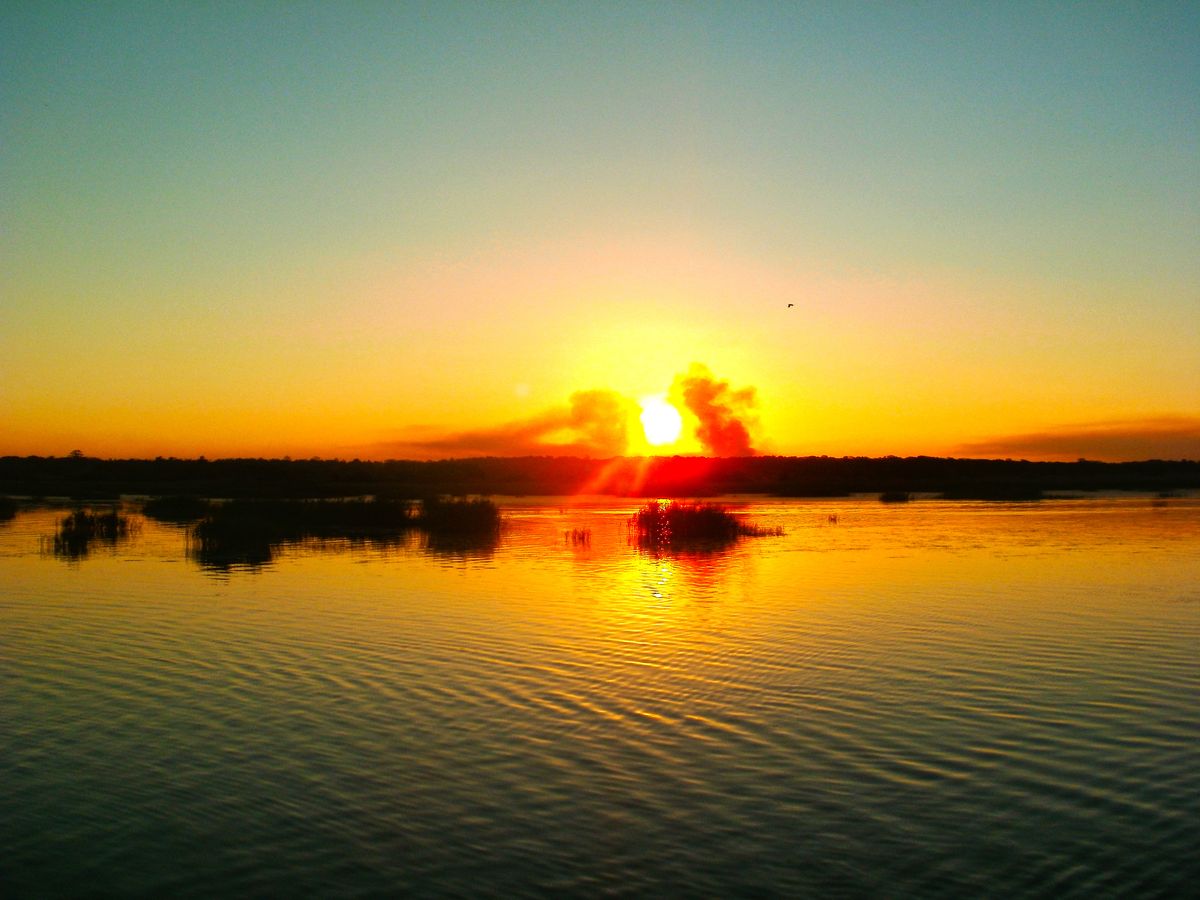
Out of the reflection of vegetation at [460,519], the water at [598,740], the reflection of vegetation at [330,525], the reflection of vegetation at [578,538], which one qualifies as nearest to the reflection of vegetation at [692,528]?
the reflection of vegetation at [578,538]

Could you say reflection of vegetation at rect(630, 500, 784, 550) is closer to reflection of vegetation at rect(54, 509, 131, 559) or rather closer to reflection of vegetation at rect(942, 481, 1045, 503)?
reflection of vegetation at rect(54, 509, 131, 559)

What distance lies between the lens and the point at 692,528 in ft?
133

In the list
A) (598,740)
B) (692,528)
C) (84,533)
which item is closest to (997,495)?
(692,528)

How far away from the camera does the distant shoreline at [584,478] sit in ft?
273

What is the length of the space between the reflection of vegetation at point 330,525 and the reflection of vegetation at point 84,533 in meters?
2.76

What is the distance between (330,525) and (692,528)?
53.6 feet

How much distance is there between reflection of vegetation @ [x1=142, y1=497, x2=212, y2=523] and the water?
2451 cm

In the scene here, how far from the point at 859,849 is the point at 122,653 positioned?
40.7 ft

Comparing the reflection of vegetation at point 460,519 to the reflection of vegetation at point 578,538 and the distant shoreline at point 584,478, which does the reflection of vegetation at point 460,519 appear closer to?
the reflection of vegetation at point 578,538

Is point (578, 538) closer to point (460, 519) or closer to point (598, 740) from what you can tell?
point (460, 519)

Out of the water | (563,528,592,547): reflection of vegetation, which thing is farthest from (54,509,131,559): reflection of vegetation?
(563,528,592,547): reflection of vegetation

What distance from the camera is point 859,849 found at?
313 inches

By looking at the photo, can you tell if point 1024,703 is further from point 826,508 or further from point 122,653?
point 826,508

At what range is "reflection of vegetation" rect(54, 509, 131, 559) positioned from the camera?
32.3m
